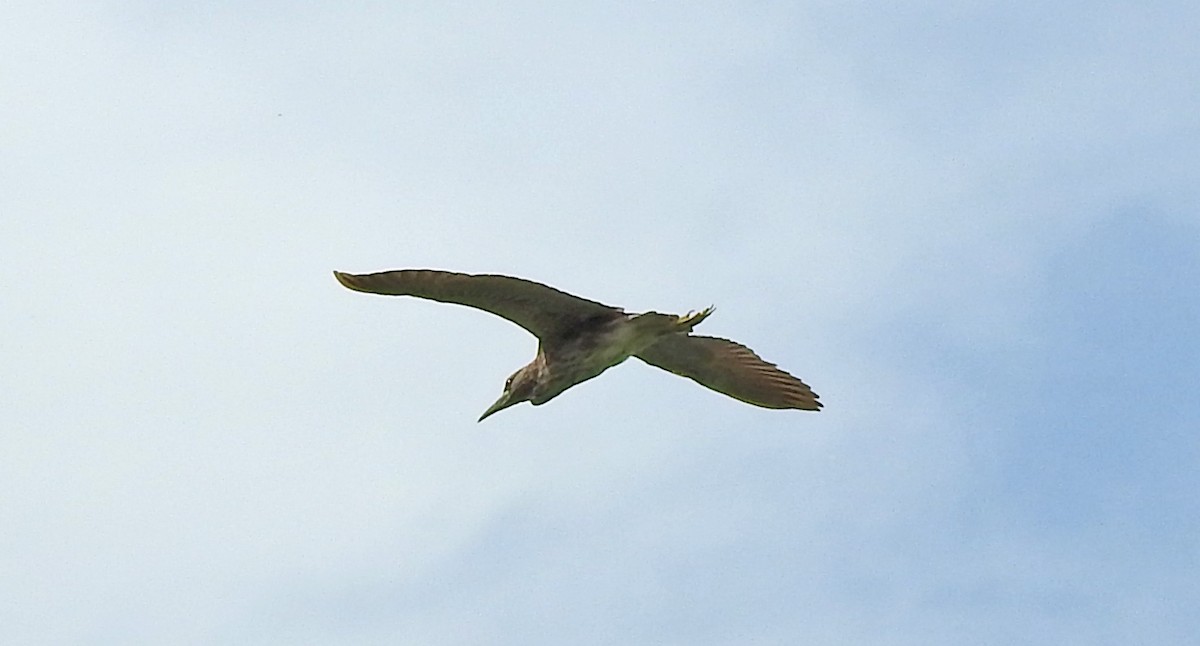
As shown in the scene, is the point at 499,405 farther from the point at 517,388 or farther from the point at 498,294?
the point at 498,294

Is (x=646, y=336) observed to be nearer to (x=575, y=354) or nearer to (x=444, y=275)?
(x=575, y=354)

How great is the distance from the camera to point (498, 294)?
17047 mm

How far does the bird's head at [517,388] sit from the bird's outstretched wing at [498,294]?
42 cm

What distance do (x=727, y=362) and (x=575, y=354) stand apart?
6.74ft

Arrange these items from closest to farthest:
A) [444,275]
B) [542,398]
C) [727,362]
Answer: [444,275] < [542,398] < [727,362]

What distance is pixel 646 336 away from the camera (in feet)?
57.9

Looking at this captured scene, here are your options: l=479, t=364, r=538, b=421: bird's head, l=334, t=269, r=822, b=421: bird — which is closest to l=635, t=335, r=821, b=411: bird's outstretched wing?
l=334, t=269, r=822, b=421: bird

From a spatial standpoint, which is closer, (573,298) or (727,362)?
(573,298)

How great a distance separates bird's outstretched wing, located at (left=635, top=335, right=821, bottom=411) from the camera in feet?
62.4

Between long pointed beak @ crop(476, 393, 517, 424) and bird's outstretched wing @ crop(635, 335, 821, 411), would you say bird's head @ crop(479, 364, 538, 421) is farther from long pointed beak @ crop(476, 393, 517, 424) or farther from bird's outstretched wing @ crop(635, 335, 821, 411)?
bird's outstretched wing @ crop(635, 335, 821, 411)

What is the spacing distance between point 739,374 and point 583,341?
2.15 meters

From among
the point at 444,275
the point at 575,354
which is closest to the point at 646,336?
the point at 575,354

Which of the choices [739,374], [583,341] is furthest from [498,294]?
[739,374]

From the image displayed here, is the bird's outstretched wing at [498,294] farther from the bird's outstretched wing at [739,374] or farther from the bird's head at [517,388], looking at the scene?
the bird's outstretched wing at [739,374]
